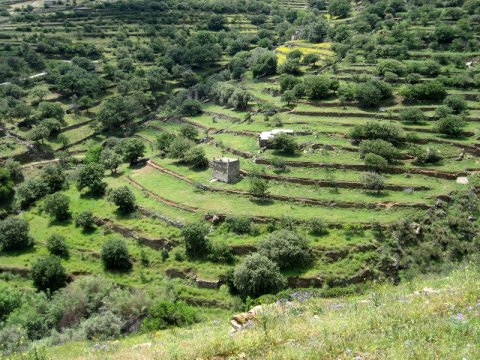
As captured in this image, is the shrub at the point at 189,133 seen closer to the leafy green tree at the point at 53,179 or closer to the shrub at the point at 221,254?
the leafy green tree at the point at 53,179

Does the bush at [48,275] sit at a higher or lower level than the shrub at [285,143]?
lower

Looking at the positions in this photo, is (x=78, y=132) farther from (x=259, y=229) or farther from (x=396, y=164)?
(x=396, y=164)

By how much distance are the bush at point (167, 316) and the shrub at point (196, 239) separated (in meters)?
7.26

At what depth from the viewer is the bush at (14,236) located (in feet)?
113

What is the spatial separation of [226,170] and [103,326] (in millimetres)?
18873

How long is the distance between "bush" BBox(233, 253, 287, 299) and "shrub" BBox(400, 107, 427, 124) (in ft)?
80.4

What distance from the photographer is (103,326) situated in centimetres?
2220

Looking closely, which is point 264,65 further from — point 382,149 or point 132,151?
point 382,149

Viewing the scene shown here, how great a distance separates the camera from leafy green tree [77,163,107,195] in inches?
1618

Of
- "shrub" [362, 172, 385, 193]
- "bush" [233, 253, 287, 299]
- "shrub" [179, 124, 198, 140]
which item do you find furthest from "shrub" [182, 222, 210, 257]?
"shrub" [179, 124, 198, 140]

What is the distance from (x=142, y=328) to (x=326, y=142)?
26.1 m

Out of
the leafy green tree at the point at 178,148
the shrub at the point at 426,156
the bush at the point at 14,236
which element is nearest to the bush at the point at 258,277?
the shrub at the point at 426,156

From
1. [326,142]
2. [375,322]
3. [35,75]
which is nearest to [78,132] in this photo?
[35,75]

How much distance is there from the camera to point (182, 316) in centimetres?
2317
